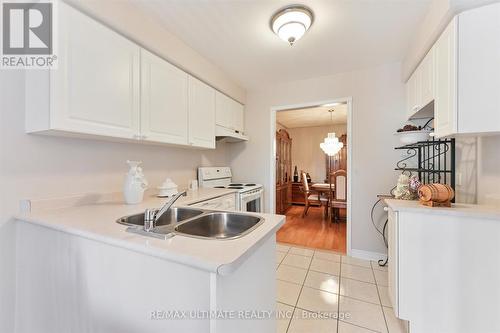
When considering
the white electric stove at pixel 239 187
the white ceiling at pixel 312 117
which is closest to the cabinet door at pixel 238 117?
the white electric stove at pixel 239 187

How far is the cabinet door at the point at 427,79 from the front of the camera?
66.2 inches

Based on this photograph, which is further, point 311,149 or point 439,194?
point 311,149

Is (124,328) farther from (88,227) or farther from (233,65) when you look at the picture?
(233,65)

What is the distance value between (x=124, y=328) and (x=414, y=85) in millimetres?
2953

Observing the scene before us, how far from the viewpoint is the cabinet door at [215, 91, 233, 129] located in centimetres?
275

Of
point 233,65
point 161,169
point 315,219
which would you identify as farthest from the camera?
point 315,219

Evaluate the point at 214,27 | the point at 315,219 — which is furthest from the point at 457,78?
the point at 315,219

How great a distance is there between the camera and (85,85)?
133 centimetres

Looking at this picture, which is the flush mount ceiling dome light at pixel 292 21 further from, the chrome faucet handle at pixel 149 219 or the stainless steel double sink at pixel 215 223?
the chrome faucet handle at pixel 149 219

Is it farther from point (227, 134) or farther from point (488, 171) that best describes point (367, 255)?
point (227, 134)

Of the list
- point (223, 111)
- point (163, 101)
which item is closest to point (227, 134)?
point (223, 111)

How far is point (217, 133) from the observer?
108 inches

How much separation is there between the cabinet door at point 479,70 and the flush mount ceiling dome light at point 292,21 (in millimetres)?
995

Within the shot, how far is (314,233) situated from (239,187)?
1.63 meters
